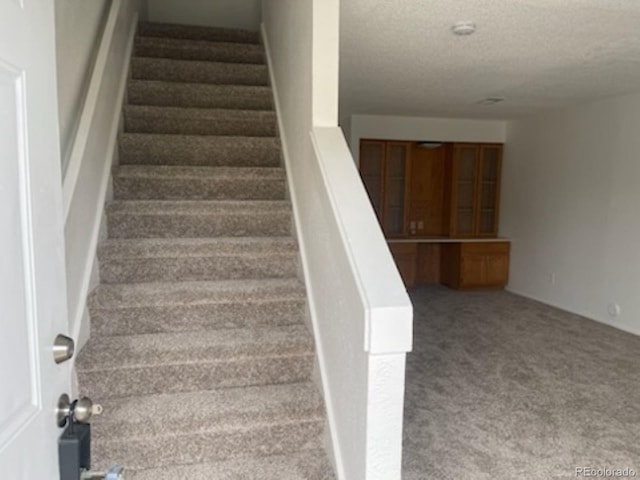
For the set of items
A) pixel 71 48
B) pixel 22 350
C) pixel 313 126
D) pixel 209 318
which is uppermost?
pixel 71 48

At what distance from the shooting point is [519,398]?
2939 mm

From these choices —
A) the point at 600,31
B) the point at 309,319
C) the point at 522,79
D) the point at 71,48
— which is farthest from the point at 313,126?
the point at 522,79

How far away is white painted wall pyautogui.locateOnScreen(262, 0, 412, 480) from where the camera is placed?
1433mm

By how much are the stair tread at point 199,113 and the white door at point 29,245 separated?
7.69ft

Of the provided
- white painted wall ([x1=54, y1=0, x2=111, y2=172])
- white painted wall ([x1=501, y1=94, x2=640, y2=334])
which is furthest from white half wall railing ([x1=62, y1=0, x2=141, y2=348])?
white painted wall ([x1=501, y1=94, x2=640, y2=334])

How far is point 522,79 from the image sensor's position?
3.87 meters

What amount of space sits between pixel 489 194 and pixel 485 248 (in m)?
0.84

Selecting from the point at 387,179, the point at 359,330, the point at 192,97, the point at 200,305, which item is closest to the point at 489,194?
the point at 387,179

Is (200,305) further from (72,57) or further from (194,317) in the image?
(72,57)

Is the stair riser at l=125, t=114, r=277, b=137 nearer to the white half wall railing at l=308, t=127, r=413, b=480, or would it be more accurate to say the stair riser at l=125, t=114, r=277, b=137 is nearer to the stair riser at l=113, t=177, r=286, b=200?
the stair riser at l=113, t=177, r=286, b=200

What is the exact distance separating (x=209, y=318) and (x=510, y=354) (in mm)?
2612

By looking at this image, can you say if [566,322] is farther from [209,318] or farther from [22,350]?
[22,350]

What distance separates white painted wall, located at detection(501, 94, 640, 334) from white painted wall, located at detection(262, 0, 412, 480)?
11.7 ft

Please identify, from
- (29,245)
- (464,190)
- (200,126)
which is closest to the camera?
(29,245)
